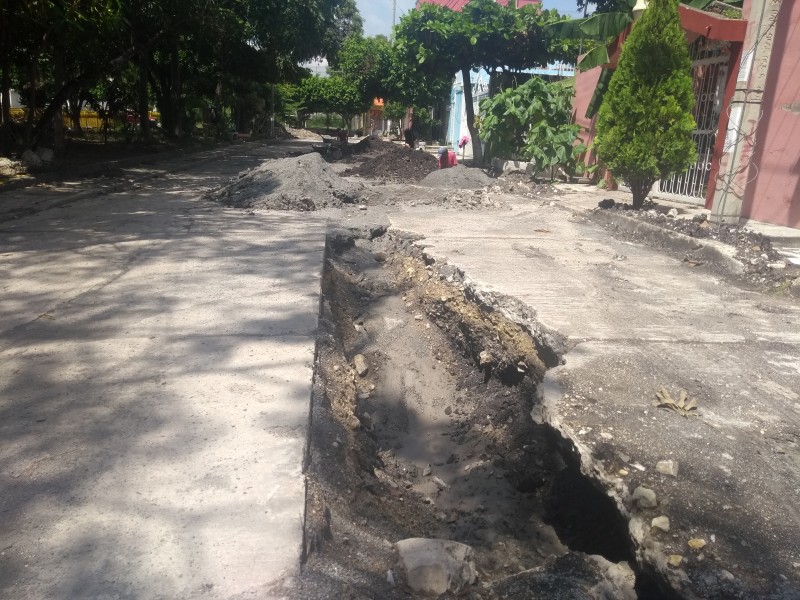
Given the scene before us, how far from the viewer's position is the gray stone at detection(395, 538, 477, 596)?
2043 mm

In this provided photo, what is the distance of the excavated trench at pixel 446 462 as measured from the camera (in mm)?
2180

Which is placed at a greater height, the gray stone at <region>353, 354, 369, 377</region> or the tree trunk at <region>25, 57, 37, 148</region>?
the tree trunk at <region>25, 57, 37, 148</region>

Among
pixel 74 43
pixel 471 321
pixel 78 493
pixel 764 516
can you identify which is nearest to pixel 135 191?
pixel 74 43

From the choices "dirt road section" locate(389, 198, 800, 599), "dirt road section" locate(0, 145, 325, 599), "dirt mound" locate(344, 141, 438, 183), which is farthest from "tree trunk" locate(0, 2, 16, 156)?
"dirt road section" locate(389, 198, 800, 599)

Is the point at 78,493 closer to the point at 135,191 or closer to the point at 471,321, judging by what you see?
the point at 471,321

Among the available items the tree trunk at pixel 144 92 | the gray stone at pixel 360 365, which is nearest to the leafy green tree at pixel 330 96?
the tree trunk at pixel 144 92

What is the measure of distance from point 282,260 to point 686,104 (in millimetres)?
5706

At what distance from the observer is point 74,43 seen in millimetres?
13211

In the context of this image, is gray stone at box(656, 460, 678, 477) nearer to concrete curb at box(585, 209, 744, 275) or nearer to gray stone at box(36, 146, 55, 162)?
concrete curb at box(585, 209, 744, 275)

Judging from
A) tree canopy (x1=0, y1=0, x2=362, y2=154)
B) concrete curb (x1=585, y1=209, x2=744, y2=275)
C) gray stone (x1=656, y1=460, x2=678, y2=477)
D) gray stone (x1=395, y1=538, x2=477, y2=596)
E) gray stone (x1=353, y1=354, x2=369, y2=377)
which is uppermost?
tree canopy (x1=0, y1=0, x2=362, y2=154)

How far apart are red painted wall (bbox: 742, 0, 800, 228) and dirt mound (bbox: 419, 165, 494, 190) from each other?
6.24 meters

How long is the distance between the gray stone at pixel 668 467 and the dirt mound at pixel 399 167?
13282mm

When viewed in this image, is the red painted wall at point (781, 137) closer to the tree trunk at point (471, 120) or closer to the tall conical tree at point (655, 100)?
the tall conical tree at point (655, 100)

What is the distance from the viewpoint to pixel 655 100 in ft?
27.0
